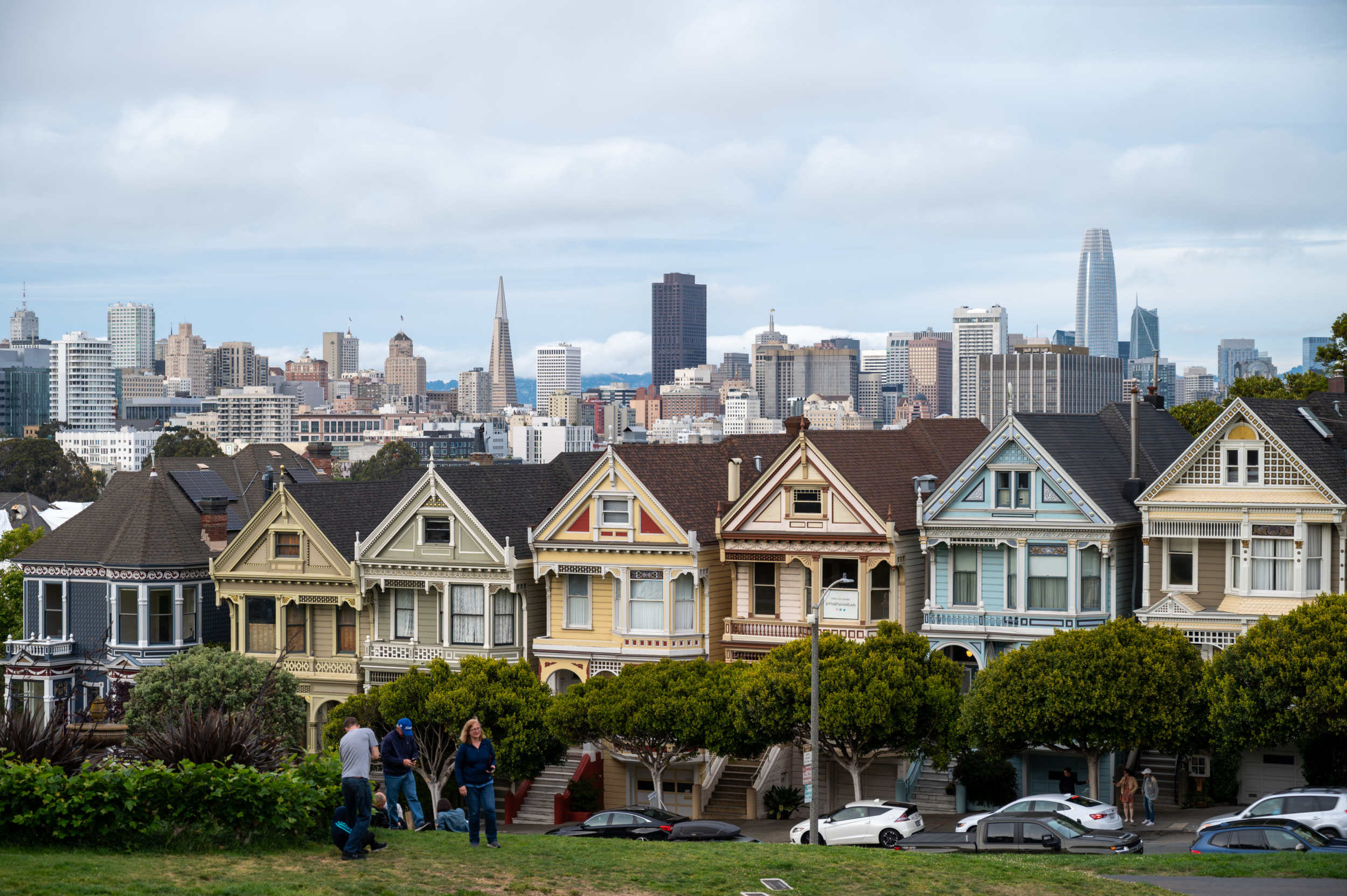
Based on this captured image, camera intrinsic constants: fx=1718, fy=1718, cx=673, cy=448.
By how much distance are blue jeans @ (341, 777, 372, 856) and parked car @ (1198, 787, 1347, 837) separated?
18.6m

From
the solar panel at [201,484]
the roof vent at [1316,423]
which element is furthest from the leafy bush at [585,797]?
the roof vent at [1316,423]

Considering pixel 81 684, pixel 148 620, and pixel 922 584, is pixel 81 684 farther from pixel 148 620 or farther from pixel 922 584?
pixel 922 584

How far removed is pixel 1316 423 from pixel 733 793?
20040 mm

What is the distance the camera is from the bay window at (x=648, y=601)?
53281 mm

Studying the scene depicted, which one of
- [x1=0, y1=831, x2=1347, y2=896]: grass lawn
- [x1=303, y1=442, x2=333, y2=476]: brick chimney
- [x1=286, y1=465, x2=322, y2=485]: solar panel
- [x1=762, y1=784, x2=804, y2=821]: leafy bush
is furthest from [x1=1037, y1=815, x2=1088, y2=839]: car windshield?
[x1=303, y1=442, x2=333, y2=476]: brick chimney

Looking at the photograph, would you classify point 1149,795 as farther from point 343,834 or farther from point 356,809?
point 343,834

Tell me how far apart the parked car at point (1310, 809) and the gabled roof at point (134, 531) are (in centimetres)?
3413

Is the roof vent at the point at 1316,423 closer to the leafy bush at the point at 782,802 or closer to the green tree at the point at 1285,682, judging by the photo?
the green tree at the point at 1285,682

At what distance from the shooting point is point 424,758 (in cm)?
5031

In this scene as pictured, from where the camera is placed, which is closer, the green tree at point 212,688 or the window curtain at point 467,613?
the green tree at point 212,688

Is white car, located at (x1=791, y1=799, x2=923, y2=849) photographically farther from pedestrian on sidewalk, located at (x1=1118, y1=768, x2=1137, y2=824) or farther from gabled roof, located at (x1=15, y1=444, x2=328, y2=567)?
gabled roof, located at (x1=15, y1=444, x2=328, y2=567)

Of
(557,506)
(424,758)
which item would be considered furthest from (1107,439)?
(424,758)

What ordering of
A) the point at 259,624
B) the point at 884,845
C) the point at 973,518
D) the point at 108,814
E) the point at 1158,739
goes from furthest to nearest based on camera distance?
the point at 259,624 → the point at 973,518 → the point at 1158,739 → the point at 884,845 → the point at 108,814

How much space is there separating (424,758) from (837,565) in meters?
13.6
